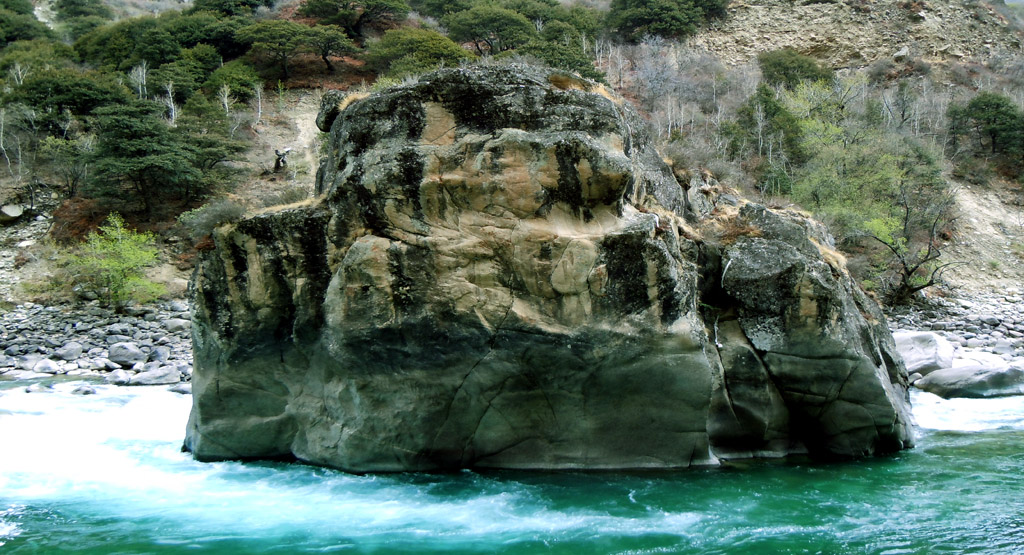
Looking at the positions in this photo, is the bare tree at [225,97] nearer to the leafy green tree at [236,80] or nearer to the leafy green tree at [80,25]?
the leafy green tree at [236,80]

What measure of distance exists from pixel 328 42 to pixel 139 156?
21371 millimetres

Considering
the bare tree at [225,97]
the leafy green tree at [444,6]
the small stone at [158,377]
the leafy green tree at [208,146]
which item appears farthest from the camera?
the leafy green tree at [444,6]

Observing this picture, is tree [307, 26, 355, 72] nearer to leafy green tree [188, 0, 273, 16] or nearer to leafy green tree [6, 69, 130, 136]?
leafy green tree [188, 0, 273, 16]

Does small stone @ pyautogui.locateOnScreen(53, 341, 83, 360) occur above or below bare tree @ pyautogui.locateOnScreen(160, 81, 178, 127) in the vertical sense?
below

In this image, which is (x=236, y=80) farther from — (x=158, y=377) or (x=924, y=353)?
(x=924, y=353)

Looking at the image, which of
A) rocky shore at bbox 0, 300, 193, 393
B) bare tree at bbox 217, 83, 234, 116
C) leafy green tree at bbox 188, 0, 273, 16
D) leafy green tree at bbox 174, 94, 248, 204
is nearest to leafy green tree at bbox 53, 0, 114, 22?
leafy green tree at bbox 188, 0, 273, 16

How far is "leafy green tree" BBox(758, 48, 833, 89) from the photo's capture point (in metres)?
50.7

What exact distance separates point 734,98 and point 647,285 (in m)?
44.8

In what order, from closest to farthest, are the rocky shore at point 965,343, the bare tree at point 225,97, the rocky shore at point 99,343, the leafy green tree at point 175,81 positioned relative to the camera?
the rocky shore at point 965,343 → the rocky shore at point 99,343 → the bare tree at point 225,97 → the leafy green tree at point 175,81

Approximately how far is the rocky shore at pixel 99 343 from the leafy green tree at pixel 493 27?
35350 mm

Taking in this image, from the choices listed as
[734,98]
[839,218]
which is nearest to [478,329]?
[839,218]

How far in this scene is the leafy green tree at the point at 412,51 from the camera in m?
46.6

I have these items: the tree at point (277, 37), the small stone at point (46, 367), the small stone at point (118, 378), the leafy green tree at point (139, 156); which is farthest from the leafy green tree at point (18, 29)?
the small stone at point (118, 378)

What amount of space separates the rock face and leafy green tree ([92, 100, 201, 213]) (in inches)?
1052
